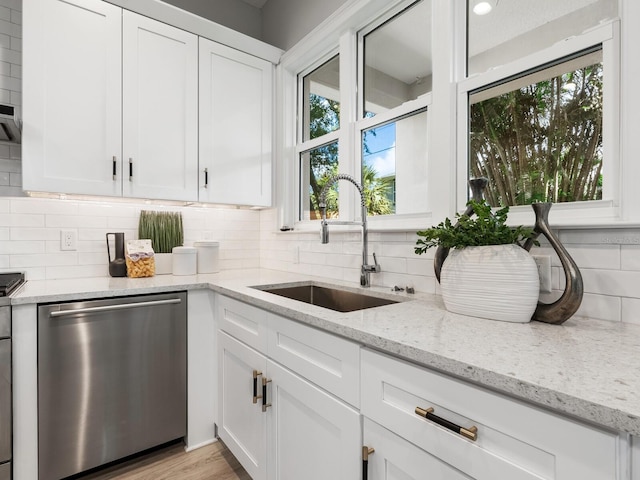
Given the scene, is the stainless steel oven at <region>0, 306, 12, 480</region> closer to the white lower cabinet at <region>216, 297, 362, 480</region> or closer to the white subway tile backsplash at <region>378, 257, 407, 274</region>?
the white lower cabinet at <region>216, 297, 362, 480</region>

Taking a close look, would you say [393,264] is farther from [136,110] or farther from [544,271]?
[136,110]

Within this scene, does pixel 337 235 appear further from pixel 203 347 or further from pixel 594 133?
pixel 594 133

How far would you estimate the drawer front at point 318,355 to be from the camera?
1.02 m

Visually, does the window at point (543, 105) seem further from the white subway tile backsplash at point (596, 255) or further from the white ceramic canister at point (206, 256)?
the white ceramic canister at point (206, 256)

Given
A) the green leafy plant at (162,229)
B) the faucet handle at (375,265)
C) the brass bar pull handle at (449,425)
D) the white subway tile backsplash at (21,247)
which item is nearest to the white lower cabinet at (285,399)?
the brass bar pull handle at (449,425)

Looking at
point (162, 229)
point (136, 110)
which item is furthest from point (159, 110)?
point (162, 229)

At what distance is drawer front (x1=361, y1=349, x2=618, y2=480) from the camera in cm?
58

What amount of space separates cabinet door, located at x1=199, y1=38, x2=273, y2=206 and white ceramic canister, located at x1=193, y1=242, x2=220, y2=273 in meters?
0.30

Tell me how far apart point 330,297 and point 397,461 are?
1106mm

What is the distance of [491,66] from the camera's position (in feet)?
4.76

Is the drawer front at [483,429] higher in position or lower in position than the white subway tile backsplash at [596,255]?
lower

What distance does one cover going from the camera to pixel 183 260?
2.21m

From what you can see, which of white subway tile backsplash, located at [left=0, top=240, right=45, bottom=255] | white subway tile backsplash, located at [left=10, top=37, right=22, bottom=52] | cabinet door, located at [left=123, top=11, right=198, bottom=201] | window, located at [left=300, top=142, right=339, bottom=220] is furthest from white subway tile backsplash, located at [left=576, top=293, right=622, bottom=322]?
white subway tile backsplash, located at [left=10, top=37, right=22, bottom=52]

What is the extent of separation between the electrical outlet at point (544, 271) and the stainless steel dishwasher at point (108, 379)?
63.2 inches
